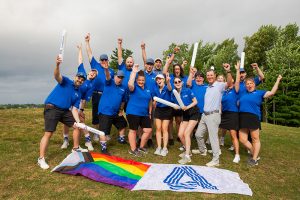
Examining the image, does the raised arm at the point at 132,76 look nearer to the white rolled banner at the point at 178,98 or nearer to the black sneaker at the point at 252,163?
the white rolled banner at the point at 178,98

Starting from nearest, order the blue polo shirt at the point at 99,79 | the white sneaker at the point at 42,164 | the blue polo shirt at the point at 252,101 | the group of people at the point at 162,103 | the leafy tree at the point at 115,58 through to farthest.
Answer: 1. the white sneaker at the point at 42,164
2. the group of people at the point at 162,103
3. the blue polo shirt at the point at 252,101
4. the blue polo shirt at the point at 99,79
5. the leafy tree at the point at 115,58

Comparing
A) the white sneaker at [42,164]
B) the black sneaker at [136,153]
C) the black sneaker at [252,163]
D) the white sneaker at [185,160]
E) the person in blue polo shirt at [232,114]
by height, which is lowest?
the black sneaker at [252,163]

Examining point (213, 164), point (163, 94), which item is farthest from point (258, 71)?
point (213, 164)

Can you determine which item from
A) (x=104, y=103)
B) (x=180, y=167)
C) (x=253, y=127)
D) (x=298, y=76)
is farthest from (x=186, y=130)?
(x=298, y=76)

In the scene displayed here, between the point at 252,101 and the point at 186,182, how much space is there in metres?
3.35

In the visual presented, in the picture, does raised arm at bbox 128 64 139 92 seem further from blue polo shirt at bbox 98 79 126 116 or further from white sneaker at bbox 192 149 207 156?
white sneaker at bbox 192 149 207 156

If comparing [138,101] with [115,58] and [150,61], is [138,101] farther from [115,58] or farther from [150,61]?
[115,58]

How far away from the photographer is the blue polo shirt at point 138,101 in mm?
8477

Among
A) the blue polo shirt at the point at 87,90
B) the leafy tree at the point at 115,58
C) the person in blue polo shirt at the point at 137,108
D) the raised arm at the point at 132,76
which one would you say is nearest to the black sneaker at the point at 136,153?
the person in blue polo shirt at the point at 137,108

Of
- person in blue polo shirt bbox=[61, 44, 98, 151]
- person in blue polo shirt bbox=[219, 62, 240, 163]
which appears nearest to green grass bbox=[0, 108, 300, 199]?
person in blue polo shirt bbox=[61, 44, 98, 151]

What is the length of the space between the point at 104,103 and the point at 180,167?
10.0 feet

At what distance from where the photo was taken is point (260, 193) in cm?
622

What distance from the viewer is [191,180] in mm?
6520

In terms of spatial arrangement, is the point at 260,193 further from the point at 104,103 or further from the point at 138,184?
the point at 104,103
